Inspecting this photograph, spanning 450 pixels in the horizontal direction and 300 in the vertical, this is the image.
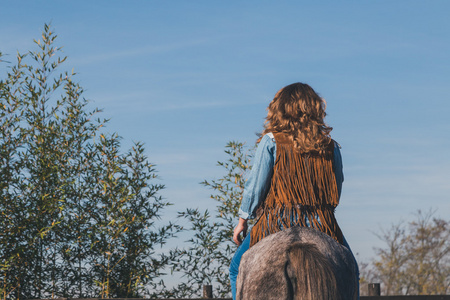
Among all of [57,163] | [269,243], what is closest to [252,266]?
[269,243]

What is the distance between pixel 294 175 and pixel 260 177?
0.17m

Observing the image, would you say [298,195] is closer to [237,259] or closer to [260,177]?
[260,177]

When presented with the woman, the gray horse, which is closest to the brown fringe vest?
the woman

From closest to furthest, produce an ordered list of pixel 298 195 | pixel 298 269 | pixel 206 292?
pixel 298 269, pixel 298 195, pixel 206 292

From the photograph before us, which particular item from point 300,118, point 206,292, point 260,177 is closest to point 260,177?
point 260,177

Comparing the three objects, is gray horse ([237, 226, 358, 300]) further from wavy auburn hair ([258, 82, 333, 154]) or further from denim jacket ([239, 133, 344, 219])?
wavy auburn hair ([258, 82, 333, 154])

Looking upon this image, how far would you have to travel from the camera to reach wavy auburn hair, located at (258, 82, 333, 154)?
283 cm

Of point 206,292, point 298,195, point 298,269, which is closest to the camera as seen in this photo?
point 298,269

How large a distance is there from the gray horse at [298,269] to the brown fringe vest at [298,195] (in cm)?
13

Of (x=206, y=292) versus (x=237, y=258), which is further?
(x=206, y=292)

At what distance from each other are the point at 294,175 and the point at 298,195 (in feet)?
0.33

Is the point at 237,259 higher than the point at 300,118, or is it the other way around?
the point at 300,118

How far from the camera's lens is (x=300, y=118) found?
9.44 ft

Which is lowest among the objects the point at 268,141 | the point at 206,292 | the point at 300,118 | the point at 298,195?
the point at 206,292
